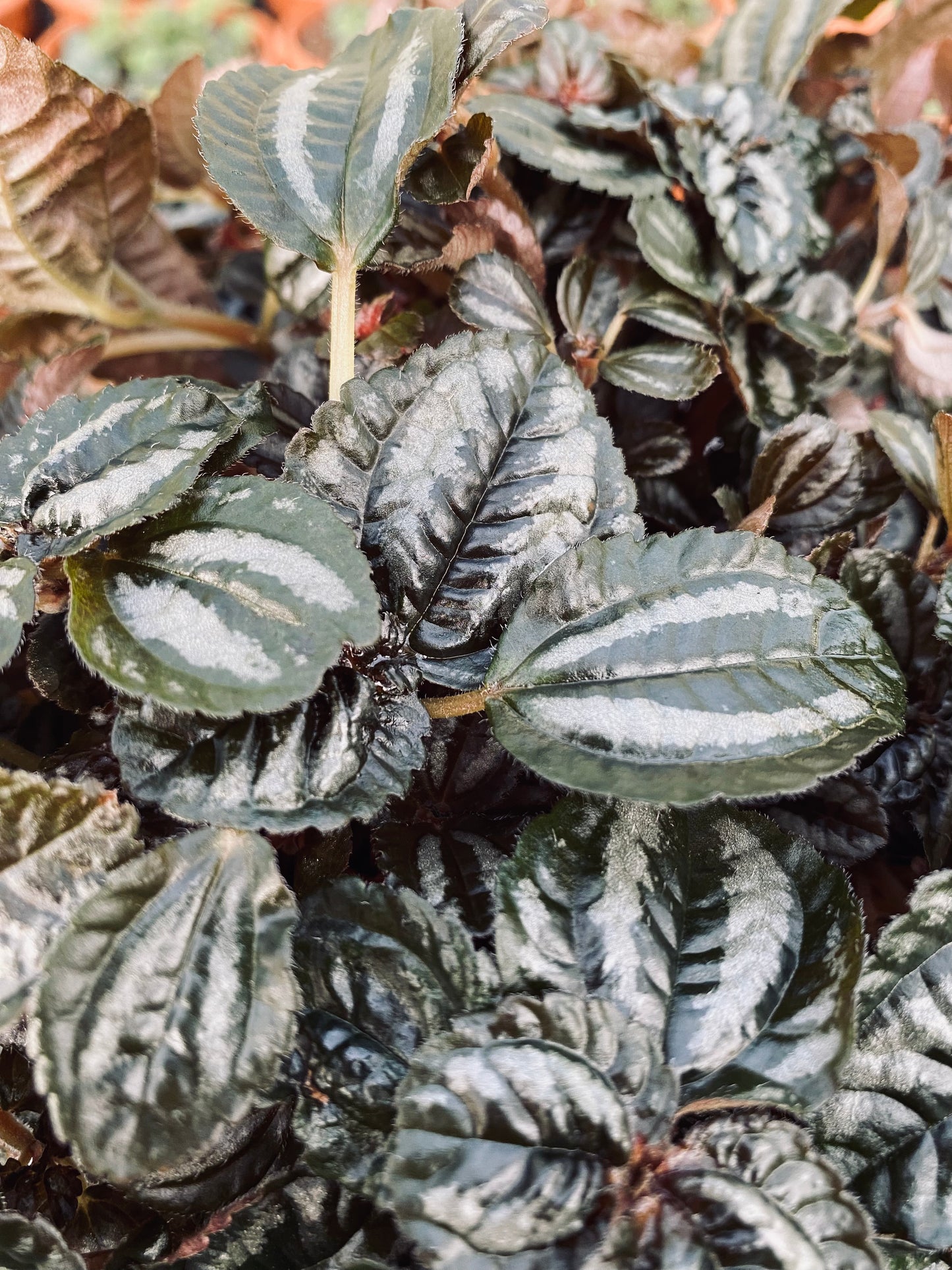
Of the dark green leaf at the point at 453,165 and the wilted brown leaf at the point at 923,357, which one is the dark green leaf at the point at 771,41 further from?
the dark green leaf at the point at 453,165

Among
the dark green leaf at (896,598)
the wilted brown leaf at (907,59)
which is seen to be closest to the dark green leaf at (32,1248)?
the dark green leaf at (896,598)

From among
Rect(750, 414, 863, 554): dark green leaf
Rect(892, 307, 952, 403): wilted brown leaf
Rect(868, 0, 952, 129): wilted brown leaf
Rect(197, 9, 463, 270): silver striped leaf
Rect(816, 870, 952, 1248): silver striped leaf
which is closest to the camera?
Rect(816, 870, 952, 1248): silver striped leaf

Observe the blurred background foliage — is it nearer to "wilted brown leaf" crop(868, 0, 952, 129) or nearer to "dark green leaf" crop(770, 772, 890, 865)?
"wilted brown leaf" crop(868, 0, 952, 129)

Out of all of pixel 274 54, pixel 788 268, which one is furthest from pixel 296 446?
pixel 274 54

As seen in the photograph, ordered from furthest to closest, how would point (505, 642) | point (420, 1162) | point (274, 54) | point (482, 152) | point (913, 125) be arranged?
point (274, 54) → point (913, 125) → point (482, 152) → point (505, 642) → point (420, 1162)

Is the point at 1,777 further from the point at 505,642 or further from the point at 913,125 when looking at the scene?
the point at 913,125

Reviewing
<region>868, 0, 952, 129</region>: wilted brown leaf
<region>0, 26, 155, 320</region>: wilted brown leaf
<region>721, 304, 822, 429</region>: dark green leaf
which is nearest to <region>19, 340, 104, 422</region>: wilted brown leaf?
<region>0, 26, 155, 320</region>: wilted brown leaf
